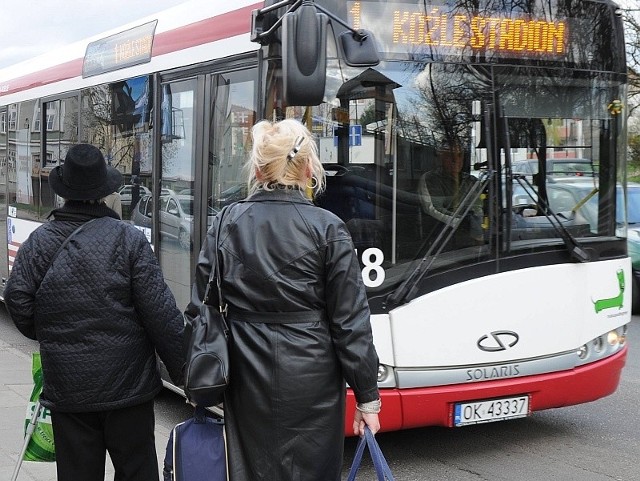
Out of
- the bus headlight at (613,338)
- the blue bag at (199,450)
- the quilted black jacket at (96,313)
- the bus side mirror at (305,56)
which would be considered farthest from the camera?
the bus headlight at (613,338)

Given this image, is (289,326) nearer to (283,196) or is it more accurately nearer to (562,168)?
(283,196)

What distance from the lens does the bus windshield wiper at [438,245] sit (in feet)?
17.4

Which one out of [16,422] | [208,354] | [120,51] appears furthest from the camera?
[120,51]

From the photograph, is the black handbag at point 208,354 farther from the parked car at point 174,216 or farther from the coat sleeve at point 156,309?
the parked car at point 174,216

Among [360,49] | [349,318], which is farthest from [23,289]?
[360,49]

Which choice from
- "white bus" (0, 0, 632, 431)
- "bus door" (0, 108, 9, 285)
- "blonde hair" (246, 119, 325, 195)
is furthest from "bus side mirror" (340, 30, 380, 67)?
"bus door" (0, 108, 9, 285)

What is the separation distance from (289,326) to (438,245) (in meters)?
2.40

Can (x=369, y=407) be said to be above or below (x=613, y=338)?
above

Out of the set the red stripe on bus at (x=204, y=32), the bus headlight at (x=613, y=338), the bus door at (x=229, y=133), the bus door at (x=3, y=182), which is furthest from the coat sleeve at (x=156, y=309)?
the bus door at (x=3, y=182)

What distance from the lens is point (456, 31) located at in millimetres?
5547

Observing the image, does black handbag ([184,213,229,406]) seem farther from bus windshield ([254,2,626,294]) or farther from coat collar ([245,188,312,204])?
bus windshield ([254,2,626,294])

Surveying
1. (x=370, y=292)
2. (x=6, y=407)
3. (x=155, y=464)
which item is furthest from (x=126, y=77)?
(x=155, y=464)

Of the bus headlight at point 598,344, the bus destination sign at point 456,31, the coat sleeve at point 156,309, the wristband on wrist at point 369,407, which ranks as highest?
the bus destination sign at point 456,31

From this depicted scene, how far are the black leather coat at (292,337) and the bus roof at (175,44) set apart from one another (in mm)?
2814
